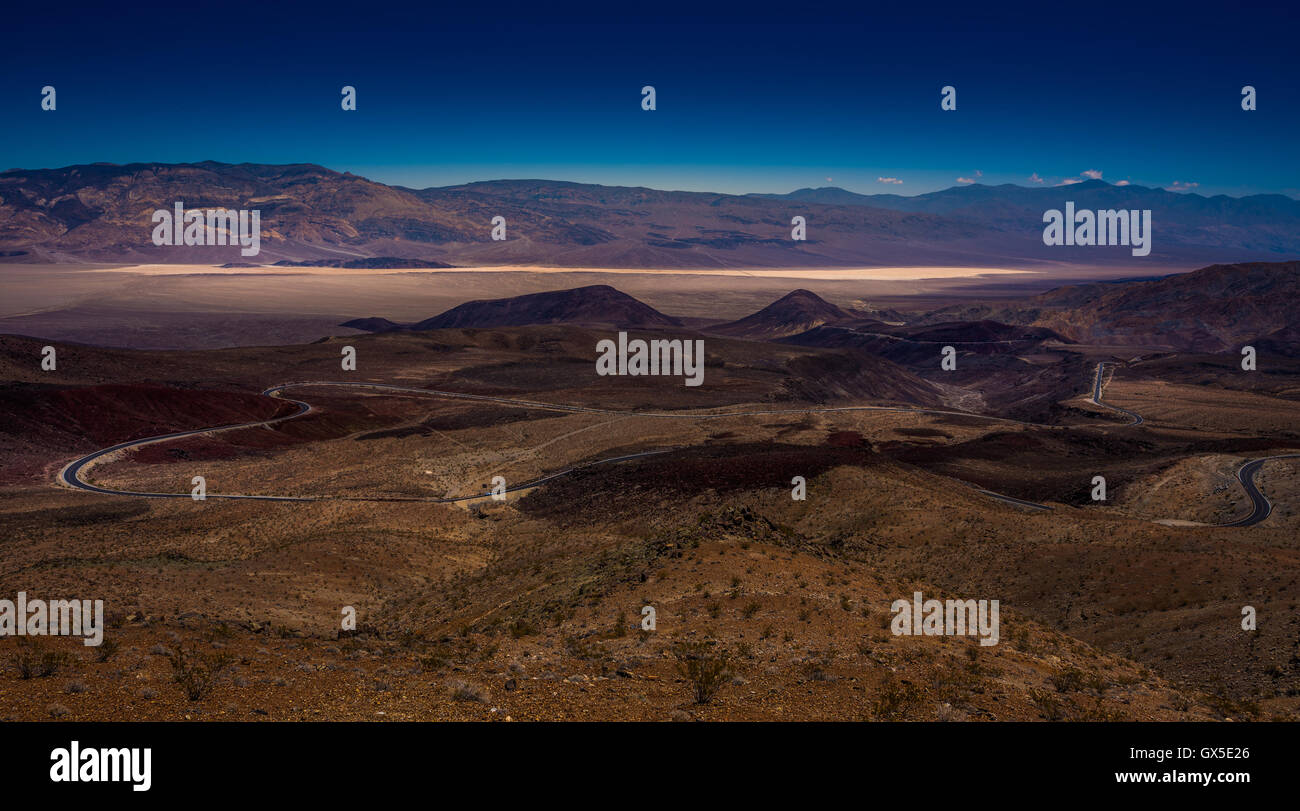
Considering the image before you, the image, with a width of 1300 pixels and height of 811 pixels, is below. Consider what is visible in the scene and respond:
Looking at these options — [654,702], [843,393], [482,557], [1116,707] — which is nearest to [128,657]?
[654,702]

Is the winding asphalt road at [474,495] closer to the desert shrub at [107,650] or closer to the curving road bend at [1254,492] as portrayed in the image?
the curving road bend at [1254,492]

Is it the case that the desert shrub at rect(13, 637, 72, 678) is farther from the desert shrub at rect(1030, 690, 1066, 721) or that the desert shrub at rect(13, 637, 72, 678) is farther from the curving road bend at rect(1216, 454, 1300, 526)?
the curving road bend at rect(1216, 454, 1300, 526)

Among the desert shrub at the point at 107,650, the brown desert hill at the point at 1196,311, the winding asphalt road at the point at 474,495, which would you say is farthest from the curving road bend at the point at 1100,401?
the desert shrub at the point at 107,650

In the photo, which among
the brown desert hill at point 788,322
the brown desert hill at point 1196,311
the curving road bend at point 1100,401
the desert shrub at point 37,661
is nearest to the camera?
the desert shrub at point 37,661

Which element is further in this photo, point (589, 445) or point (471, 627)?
point (589, 445)

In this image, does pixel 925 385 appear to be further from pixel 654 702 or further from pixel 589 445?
pixel 654 702

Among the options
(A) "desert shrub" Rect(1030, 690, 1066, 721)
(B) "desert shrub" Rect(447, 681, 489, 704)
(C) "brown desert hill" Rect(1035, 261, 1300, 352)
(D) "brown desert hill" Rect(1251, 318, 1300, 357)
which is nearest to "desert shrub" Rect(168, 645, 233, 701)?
(B) "desert shrub" Rect(447, 681, 489, 704)
